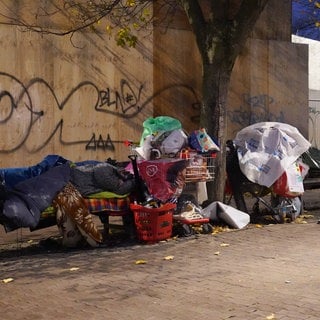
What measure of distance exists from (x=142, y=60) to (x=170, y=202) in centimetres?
484

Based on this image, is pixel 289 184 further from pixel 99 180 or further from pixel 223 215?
pixel 99 180

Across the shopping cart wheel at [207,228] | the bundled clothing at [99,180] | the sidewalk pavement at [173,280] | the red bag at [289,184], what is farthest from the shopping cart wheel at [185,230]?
the red bag at [289,184]

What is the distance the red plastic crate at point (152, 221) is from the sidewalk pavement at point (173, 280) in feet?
0.41

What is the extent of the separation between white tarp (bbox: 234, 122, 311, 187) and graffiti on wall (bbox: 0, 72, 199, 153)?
9.97 feet

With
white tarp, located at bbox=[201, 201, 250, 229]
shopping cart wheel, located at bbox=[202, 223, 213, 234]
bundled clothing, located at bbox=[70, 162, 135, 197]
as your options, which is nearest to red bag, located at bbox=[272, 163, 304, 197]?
white tarp, located at bbox=[201, 201, 250, 229]

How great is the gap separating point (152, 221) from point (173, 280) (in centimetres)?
164

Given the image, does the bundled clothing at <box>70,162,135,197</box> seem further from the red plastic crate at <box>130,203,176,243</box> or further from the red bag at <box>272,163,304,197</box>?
the red bag at <box>272,163,304,197</box>

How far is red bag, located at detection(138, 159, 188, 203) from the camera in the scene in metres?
7.44

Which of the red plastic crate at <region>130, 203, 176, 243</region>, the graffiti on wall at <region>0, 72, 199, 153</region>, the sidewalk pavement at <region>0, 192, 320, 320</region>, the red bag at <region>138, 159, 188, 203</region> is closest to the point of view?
the sidewalk pavement at <region>0, 192, 320, 320</region>

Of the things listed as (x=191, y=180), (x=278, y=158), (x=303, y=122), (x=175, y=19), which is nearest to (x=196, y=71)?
(x=175, y=19)

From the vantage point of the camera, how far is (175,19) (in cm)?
1215

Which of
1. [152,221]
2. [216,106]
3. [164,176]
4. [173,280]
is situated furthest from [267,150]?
[173,280]

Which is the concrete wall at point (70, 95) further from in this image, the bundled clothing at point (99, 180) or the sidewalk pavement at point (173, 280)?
the sidewalk pavement at point (173, 280)

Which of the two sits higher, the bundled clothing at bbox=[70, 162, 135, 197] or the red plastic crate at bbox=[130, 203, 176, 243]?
the bundled clothing at bbox=[70, 162, 135, 197]
